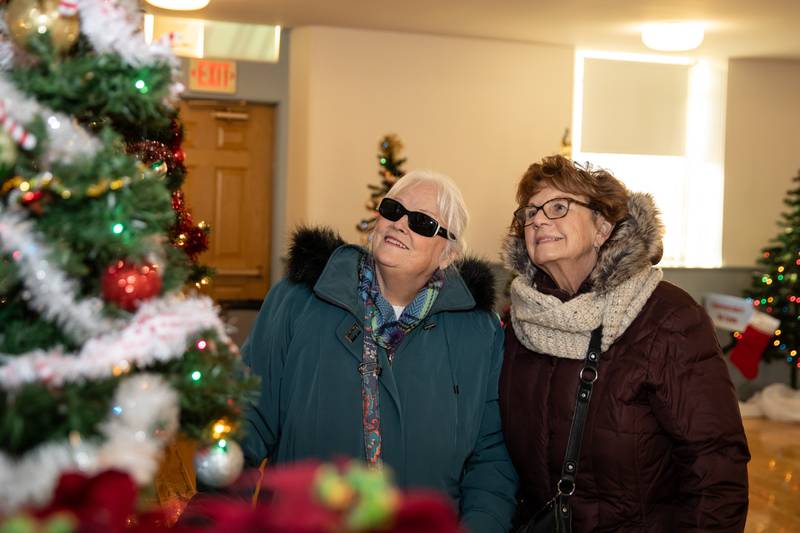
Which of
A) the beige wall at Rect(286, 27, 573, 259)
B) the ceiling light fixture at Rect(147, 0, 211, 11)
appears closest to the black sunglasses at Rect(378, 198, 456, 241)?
the ceiling light fixture at Rect(147, 0, 211, 11)

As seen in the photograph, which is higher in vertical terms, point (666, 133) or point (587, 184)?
point (666, 133)

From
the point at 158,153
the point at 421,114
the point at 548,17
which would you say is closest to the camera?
the point at 158,153

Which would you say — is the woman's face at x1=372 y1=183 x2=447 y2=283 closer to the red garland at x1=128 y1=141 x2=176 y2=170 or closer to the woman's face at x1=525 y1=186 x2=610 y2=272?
the woman's face at x1=525 y1=186 x2=610 y2=272

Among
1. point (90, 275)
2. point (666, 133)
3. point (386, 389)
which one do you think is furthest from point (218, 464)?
point (666, 133)

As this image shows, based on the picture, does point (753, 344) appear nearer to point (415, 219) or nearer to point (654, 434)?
point (654, 434)

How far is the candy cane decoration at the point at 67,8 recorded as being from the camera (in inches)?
38.6

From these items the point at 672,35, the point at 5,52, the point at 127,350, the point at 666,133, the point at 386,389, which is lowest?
the point at 386,389

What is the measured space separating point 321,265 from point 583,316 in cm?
66

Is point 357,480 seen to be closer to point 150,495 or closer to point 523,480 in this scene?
point 150,495

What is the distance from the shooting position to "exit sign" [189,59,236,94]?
702 cm

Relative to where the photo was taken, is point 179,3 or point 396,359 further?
point 179,3

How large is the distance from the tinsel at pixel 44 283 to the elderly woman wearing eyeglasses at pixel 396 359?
1051 millimetres

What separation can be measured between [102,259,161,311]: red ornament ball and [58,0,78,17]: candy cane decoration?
0.29 meters

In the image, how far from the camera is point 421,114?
272 inches
